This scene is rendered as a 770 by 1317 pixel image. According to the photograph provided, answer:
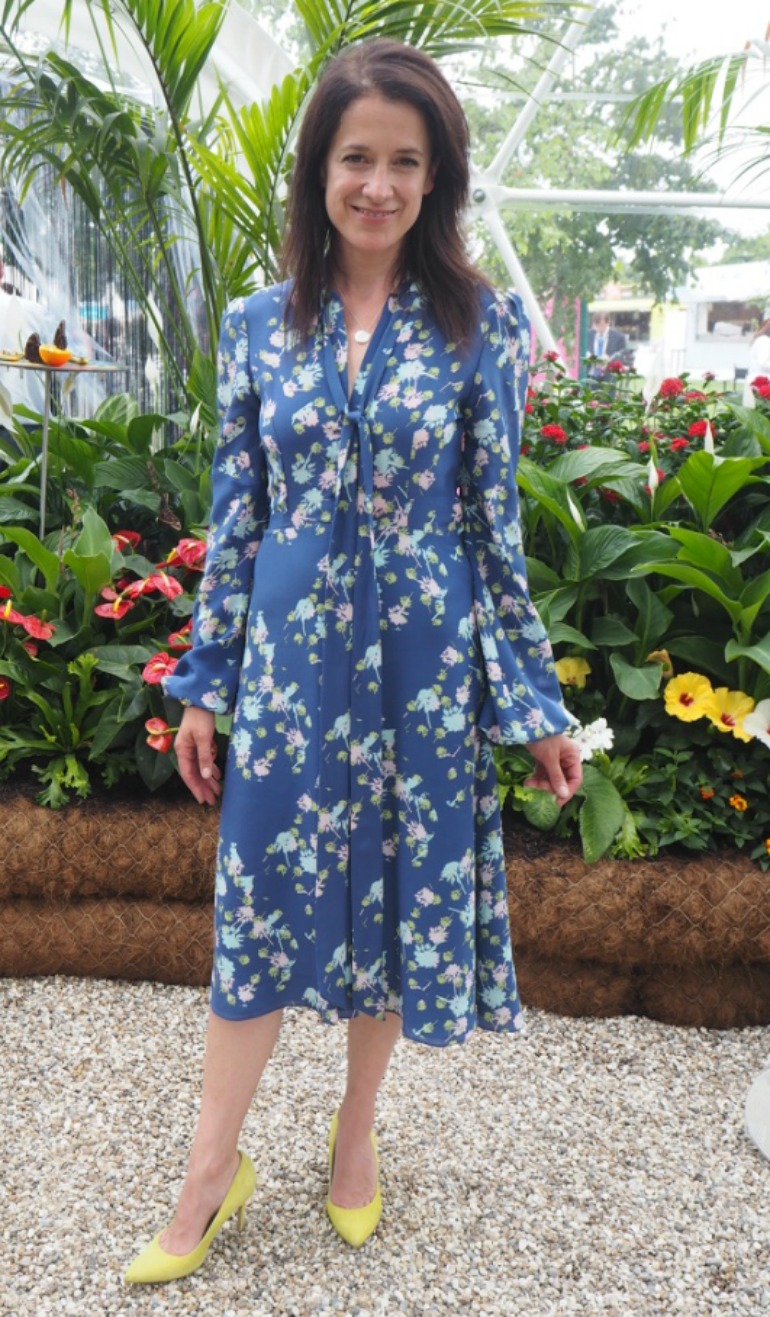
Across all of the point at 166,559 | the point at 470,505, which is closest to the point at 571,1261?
the point at 470,505

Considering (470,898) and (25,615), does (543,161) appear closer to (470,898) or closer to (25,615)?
(25,615)

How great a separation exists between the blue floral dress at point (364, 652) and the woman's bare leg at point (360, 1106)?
0.12m

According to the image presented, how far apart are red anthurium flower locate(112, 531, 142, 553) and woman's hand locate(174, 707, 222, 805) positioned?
160 centimetres

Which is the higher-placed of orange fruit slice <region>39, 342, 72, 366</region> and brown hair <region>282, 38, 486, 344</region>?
brown hair <region>282, 38, 486, 344</region>

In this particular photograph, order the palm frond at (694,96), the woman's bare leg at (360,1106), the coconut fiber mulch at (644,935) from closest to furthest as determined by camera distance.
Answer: the woman's bare leg at (360,1106), the coconut fiber mulch at (644,935), the palm frond at (694,96)

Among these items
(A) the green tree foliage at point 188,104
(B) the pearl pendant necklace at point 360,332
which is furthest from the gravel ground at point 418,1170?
(A) the green tree foliage at point 188,104

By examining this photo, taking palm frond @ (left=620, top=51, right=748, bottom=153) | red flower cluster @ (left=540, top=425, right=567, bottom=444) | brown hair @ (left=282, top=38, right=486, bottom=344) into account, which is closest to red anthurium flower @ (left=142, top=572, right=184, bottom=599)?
red flower cluster @ (left=540, top=425, right=567, bottom=444)

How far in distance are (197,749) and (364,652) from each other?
0.30m

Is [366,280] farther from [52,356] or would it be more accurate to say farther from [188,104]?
[188,104]

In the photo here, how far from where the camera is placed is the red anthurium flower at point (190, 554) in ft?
10.1

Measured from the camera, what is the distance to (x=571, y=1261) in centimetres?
199

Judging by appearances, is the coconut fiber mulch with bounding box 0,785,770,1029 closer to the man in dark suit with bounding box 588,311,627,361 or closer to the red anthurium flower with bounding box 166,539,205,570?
the red anthurium flower with bounding box 166,539,205,570

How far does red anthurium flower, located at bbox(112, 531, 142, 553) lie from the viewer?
3303 millimetres

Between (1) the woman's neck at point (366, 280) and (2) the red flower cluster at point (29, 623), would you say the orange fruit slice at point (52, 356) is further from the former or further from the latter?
(1) the woman's neck at point (366, 280)
